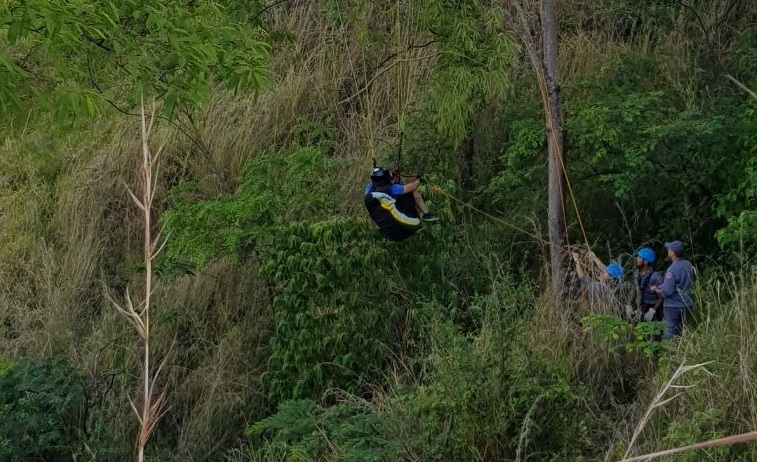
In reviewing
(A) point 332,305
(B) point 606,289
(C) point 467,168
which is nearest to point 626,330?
(B) point 606,289

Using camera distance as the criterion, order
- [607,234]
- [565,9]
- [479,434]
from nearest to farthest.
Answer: [479,434] → [607,234] → [565,9]

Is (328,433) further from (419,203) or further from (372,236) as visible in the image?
(419,203)

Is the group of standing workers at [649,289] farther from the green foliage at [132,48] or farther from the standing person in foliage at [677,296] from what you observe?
the green foliage at [132,48]

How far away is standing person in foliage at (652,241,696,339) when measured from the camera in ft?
23.4

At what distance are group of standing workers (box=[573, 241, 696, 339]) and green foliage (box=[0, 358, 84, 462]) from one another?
14.6 feet

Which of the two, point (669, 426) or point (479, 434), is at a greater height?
point (669, 426)

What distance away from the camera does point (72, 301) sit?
34.2 feet

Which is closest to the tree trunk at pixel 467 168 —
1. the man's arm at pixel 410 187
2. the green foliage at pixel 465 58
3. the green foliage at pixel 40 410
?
the green foliage at pixel 465 58

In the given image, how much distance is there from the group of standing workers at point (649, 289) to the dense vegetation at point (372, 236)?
6.8 inches

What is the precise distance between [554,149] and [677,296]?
154cm

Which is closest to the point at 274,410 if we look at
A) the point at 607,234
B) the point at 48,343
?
the point at 48,343

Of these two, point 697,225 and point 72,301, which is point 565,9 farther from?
point 72,301

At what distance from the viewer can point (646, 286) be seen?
762 cm

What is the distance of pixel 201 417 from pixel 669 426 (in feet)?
14.2
